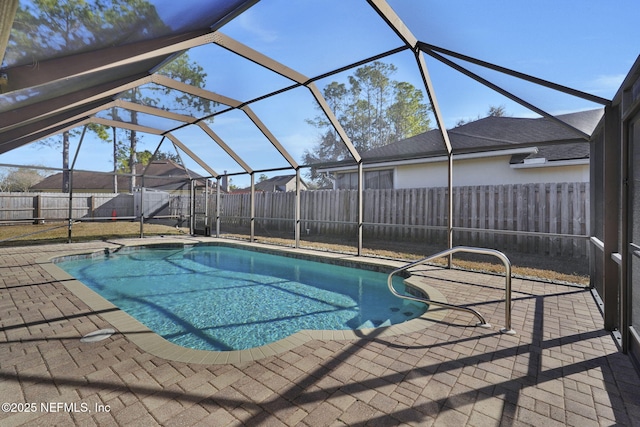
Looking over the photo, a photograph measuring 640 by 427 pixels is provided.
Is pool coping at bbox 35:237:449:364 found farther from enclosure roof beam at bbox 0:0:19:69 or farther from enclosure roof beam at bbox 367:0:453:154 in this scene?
enclosure roof beam at bbox 367:0:453:154

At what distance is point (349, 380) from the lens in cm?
210

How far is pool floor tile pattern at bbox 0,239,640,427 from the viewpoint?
173 cm

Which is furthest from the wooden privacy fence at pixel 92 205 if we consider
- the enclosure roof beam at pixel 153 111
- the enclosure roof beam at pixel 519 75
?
the enclosure roof beam at pixel 519 75

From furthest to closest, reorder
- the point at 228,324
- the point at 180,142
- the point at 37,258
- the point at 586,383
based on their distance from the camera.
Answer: the point at 180,142 → the point at 37,258 → the point at 228,324 → the point at 586,383

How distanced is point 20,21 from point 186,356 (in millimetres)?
2471

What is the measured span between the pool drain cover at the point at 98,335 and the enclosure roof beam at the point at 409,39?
14.3ft

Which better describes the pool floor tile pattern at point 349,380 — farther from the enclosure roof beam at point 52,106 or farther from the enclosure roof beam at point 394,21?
the enclosure roof beam at point 394,21

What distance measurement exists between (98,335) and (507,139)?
23.6ft

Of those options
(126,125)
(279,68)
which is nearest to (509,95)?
(279,68)

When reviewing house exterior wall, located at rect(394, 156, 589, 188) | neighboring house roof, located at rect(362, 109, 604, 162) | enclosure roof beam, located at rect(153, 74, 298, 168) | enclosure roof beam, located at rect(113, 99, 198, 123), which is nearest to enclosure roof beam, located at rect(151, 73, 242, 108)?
enclosure roof beam, located at rect(153, 74, 298, 168)

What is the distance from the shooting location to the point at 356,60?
4645 mm

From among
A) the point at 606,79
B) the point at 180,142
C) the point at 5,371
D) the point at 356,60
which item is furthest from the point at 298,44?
the point at 180,142

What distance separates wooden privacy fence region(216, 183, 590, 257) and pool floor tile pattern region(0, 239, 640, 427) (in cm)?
265

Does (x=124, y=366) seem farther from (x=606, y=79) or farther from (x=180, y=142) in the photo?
(x=180, y=142)
